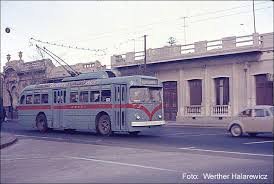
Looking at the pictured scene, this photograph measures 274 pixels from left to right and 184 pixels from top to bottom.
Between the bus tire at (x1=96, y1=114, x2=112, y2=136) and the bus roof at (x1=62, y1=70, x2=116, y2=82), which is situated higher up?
the bus roof at (x1=62, y1=70, x2=116, y2=82)

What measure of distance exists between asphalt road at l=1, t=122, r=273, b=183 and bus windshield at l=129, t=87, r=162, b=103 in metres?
4.28

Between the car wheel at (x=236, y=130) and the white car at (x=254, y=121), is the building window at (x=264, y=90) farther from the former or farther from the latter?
the car wheel at (x=236, y=130)

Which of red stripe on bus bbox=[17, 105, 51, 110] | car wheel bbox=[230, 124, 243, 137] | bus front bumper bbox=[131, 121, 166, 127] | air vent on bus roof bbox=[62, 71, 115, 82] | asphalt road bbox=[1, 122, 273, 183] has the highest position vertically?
air vent on bus roof bbox=[62, 71, 115, 82]

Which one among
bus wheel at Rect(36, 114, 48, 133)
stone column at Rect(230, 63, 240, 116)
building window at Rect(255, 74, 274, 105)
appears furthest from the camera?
stone column at Rect(230, 63, 240, 116)

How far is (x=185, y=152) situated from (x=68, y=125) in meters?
10.7

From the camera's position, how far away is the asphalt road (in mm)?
8680

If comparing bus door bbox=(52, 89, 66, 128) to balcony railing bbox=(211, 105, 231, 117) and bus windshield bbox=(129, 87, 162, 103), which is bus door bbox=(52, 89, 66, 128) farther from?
balcony railing bbox=(211, 105, 231, 117)

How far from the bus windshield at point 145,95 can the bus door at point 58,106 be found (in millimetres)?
5076

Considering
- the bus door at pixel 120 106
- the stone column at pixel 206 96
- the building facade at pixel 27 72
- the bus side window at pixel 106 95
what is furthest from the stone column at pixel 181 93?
the bus door at pixel 120 106

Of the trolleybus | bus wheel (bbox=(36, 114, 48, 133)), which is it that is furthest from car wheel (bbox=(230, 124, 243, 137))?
bus wheel (bbox=(36, 114, 48, 133))

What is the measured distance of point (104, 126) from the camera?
67.1ft

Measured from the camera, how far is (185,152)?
13.1 m

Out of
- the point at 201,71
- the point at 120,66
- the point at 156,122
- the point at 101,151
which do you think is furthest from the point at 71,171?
the point at 120,66

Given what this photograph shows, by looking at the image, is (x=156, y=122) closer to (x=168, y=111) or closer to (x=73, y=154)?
(x=73, y=154)
